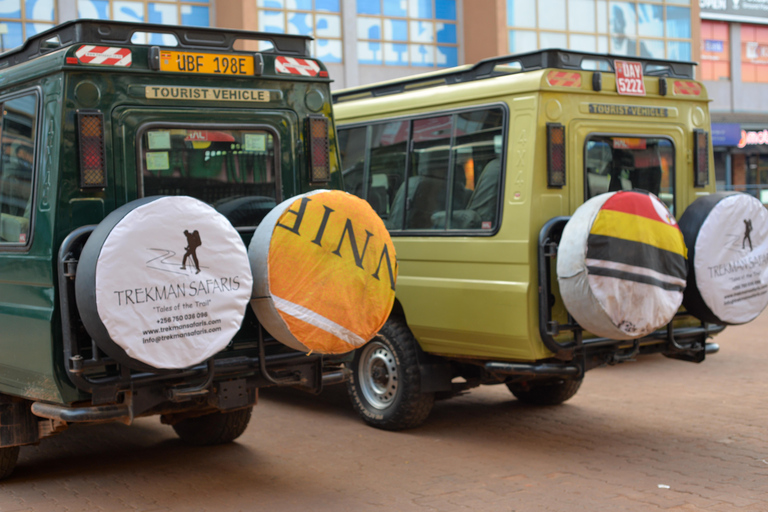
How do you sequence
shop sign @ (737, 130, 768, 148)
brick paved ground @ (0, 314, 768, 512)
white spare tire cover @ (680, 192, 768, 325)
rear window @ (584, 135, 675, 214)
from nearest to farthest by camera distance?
brick paved ground @ (0, 314, 768, 512) → white spare tire cover @ (680, 192, 768, 325) → rear window @ (584, 135, 675, 214) → shop sign @ (737, 130, 768, 148)

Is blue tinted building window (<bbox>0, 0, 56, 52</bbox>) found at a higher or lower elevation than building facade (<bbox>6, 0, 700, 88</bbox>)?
lower

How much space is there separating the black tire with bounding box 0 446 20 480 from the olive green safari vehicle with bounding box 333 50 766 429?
2.89 metres

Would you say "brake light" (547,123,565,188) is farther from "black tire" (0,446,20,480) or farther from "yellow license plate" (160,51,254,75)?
"black tire" (0,446,20,480)

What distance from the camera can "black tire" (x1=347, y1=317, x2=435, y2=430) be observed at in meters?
7.25

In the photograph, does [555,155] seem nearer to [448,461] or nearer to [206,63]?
[448,461]

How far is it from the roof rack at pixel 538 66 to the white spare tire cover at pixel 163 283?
2.87 metres

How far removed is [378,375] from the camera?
7578 mm

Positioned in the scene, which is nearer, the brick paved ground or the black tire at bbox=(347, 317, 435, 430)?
the brick paved ground

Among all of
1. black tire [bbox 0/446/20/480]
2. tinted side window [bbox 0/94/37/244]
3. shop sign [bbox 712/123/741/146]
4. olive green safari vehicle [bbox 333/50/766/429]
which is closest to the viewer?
tinted side window [bbox 0/94/37/244]

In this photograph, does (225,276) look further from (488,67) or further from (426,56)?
(426,56)

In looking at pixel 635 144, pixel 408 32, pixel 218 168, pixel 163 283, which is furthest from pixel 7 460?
pixel 408 32

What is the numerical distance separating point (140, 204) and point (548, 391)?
15.7 feet

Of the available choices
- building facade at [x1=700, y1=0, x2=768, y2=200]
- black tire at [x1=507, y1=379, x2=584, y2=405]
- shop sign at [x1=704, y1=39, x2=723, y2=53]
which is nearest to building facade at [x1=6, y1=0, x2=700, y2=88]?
shop sign at [x1=704, y1=39, x2=723, y2=53]

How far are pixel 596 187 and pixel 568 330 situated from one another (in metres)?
1.22
